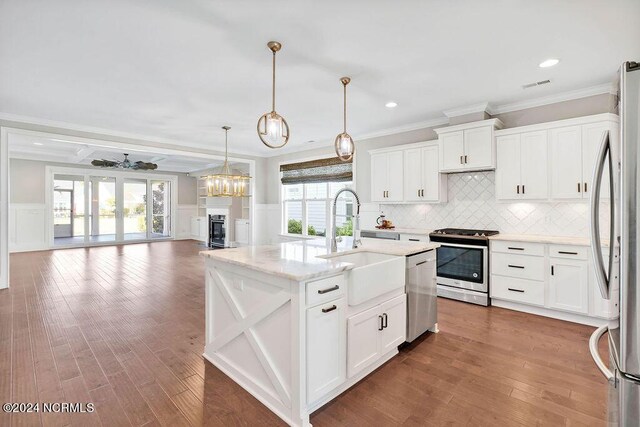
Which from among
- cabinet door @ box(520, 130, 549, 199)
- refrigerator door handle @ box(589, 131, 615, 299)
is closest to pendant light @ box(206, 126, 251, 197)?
cabinet door @ box(520, 130, 549, 199)

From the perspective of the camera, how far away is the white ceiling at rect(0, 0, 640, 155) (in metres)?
2.16

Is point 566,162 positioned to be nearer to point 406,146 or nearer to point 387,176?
point 406,146

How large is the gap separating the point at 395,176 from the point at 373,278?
307 cm

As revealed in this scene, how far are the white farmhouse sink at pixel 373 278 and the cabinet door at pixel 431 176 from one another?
212cm

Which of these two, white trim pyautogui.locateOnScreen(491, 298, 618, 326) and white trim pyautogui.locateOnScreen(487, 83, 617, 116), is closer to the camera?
white trim pyautogui.locateOnScreen(491, 298, 618, 326)

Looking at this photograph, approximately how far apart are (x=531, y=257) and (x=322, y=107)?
3.19 metres

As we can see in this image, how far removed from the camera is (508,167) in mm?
3906

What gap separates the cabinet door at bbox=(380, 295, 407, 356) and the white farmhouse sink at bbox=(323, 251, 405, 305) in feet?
0.41

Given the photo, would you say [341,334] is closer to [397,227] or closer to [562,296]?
[562,296]

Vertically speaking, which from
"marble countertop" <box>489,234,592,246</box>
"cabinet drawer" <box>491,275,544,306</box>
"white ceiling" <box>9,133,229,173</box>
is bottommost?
"cabinet drawer" <box>491,275,544,306</box>

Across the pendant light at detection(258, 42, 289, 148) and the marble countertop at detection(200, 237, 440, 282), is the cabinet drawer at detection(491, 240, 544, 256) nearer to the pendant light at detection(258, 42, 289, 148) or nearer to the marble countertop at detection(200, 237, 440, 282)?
the marble countertop at detection(200, 237, 440, 282)

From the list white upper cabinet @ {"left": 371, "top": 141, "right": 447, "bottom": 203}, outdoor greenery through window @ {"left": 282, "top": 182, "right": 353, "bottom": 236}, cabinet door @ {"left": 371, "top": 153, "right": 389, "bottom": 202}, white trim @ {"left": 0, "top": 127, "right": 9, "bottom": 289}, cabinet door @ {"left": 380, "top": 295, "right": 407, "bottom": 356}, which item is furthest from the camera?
outdoor greenery through window @ {"left": 282, "top": 182, "right": 353, "bottom": 236}

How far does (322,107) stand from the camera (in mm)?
4258

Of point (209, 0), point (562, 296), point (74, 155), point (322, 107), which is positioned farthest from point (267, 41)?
point (74, 155)
